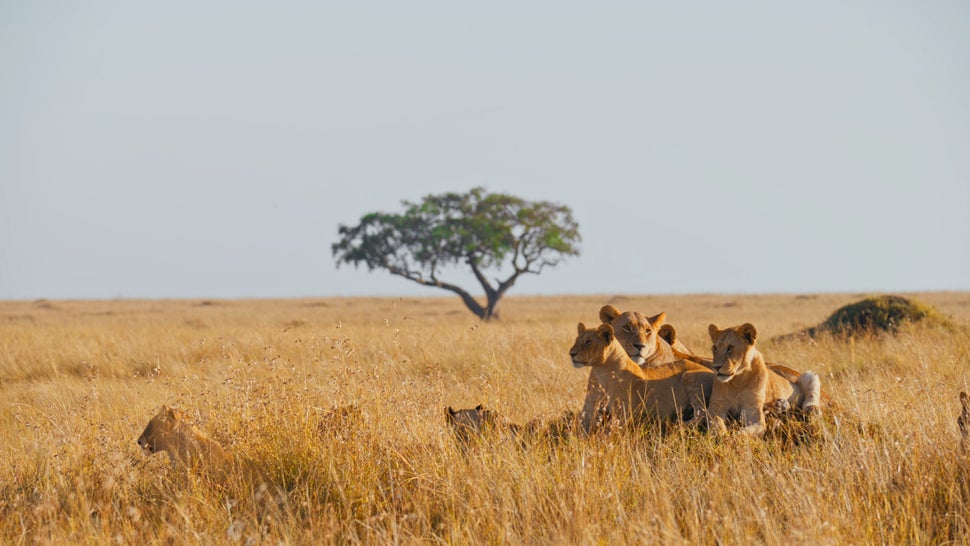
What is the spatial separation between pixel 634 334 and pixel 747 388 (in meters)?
1.00

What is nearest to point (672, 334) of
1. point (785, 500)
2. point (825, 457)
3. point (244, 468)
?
point (825, 457)

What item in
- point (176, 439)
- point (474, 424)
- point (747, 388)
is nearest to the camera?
point (747, 388)

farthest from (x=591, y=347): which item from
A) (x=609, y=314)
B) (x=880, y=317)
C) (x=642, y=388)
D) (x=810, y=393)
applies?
(x=880, y=317)

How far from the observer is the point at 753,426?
6.47 meters

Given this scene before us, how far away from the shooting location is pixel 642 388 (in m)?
6.89

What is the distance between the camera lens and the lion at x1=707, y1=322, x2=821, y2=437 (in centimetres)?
622

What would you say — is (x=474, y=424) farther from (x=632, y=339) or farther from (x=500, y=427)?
(x=632, y=339)

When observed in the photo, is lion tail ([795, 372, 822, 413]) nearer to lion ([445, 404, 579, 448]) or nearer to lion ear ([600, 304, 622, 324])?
lion ear ([600, 304, 622, 324])

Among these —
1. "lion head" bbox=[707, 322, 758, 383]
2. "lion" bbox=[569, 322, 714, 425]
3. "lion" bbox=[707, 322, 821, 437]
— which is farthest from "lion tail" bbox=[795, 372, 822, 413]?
"lion head" bbox=[707, 322, 758, 383]

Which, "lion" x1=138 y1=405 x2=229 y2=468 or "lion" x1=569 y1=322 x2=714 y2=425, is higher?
"lion" x1=569 y1=322 x2=714 y2=425

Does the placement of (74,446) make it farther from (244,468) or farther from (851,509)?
(851,509)

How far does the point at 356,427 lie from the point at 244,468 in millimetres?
738

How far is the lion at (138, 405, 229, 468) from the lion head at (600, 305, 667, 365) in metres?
2.87

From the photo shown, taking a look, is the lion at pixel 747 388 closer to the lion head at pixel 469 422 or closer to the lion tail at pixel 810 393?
the lion tail at pixel 810 393
